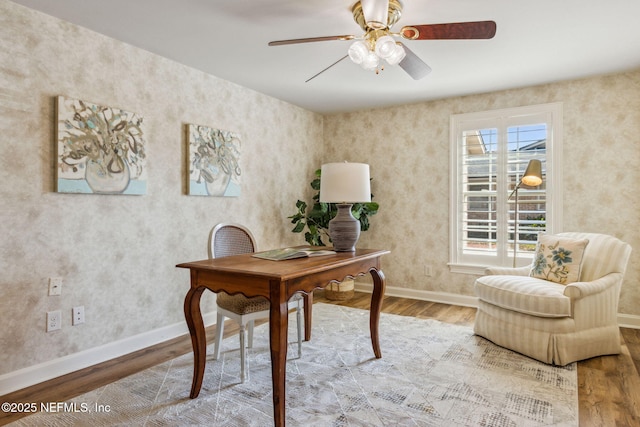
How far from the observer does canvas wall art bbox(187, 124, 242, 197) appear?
343 centimetres

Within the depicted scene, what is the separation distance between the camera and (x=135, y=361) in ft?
9.08

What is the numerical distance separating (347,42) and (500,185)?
2.34 m

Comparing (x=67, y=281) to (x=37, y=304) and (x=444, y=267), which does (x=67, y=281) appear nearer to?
(x=37, y=304)

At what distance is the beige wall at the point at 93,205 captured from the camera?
92.7 inches

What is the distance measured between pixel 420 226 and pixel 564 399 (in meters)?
2.63

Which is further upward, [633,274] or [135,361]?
[633,274]

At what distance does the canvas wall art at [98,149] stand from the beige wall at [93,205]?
72 millimetres

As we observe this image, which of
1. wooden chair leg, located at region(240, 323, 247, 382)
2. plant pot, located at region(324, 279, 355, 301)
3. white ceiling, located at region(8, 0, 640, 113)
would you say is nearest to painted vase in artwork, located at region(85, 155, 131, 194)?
white ceiling, located at region(8, 0, 640, 113)

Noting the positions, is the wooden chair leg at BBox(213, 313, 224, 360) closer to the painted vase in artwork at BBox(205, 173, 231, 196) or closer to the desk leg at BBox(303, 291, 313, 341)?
the desk leg at BBox(303, 291, 313, 341)

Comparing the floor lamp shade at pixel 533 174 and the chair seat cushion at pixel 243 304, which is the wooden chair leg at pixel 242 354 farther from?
the floor lamp shade at pixel 533 174

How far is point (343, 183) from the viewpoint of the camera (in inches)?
99.4

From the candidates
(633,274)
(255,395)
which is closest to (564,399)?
(255,395)

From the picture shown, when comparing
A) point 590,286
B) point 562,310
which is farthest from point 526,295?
point 590,286

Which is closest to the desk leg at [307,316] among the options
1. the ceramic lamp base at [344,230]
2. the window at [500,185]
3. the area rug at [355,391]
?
the area rug at [355,391]
